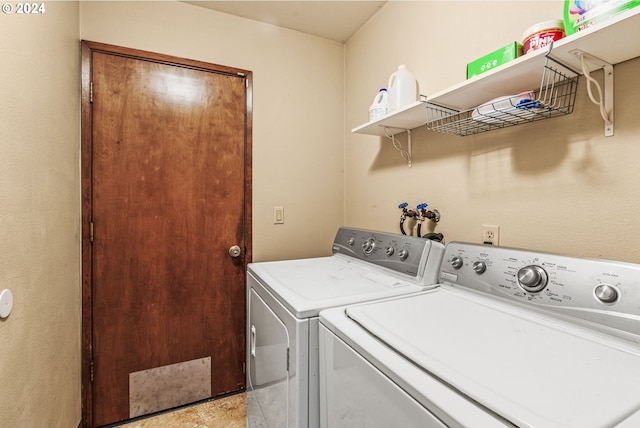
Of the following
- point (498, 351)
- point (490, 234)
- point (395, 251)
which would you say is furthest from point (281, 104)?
point (498, 351)

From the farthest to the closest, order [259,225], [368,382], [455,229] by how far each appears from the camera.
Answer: [259,225] → [455,229] → [368,382]

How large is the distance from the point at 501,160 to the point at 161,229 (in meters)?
1.86

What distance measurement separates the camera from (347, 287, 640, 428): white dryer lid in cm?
53

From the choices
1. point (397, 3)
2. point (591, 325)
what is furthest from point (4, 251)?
point (397, 3)

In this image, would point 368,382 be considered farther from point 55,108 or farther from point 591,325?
point 55,108

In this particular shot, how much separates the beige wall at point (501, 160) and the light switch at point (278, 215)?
59cm

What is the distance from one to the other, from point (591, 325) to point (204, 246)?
1.88 meters

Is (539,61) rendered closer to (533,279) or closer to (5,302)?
(533,279)

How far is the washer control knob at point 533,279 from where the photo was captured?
94 centimetres

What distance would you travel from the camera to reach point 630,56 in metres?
0.94

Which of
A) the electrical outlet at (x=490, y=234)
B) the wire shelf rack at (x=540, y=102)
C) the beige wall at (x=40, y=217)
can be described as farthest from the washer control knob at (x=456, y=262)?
the beige wall at (x=40, y=217)

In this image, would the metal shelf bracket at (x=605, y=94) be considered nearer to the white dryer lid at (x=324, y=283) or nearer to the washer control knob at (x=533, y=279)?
the washer control knob at (x=533, y=279)

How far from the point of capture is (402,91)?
1612 millimetres

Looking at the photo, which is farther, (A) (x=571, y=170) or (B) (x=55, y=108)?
(B) (x=55, y=108)
